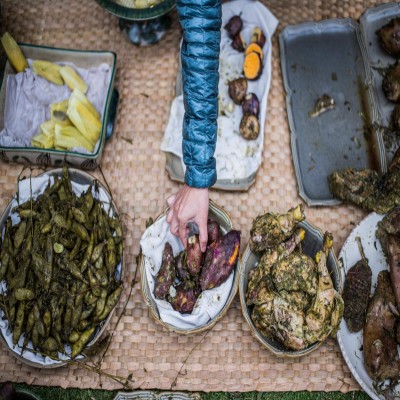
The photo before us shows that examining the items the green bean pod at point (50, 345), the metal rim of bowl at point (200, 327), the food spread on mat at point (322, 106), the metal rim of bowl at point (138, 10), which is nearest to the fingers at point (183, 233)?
the metal rim of bowl at point (200, 327)

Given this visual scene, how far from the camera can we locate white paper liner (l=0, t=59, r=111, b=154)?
299 centimetres

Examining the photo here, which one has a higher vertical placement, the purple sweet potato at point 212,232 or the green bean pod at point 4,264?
the purple sweet potato at point 212,232

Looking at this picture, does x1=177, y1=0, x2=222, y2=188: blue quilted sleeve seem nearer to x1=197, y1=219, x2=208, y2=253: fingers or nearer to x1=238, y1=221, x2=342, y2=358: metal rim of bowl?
x1=197, y1=219, x2=208, y2=253: fingers

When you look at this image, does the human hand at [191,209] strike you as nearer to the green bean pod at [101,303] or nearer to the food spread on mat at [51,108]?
the green bean pod at [101,303]

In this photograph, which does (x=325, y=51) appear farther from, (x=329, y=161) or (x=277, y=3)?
(x=329, y=161)

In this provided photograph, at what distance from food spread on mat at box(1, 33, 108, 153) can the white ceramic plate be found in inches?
61.9

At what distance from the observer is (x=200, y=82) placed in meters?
2.21

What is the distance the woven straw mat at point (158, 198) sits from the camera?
8.79 ft

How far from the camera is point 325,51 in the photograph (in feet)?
10.7

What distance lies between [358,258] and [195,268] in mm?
906

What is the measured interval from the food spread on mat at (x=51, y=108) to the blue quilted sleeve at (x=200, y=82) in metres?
0.84

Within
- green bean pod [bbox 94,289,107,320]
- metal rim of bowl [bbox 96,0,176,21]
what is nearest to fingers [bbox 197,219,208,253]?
green bean pod [bbox 94,289,107,320]

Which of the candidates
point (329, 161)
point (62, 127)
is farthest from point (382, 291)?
point (62, 127)

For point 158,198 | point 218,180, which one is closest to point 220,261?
point 218,180
